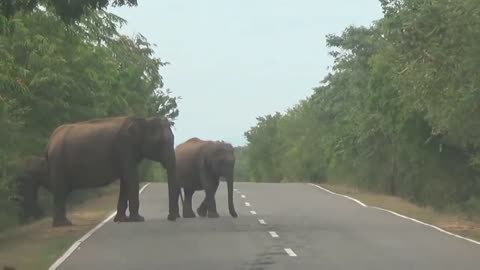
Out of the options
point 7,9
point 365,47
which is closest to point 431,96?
point 7,9

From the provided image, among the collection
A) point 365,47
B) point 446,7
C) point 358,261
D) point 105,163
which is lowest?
point 358,261

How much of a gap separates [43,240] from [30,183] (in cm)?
999

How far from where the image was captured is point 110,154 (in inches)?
1150

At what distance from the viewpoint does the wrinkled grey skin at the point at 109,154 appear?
1145 inches

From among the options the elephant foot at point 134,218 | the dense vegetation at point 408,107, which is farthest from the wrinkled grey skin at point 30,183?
the dense vegetation at point 408,107

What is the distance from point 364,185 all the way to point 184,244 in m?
38.0

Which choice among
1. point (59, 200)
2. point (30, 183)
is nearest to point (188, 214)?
point (59, 200)

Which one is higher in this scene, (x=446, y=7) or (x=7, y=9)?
(x=446, y=7)

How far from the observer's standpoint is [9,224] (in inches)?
1180

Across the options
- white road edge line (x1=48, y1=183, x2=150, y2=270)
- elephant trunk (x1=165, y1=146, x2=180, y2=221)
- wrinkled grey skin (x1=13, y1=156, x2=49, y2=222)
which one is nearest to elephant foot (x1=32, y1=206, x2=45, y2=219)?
wrinkled grey skin (x1=13, y1=156, x2=49, y2=222)

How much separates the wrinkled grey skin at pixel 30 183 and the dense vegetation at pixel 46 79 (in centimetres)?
49

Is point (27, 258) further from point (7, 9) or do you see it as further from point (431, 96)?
point (431, 96)

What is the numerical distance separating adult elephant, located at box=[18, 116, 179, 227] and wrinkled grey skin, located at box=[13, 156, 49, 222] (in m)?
2.10

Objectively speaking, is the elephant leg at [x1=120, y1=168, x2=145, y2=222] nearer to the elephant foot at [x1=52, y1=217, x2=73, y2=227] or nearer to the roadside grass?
the elephant foot at [x1=52, y1=217, x2=73, y2=227]
